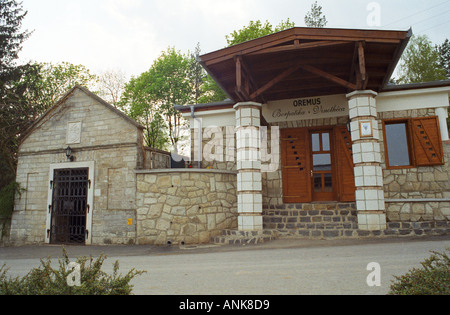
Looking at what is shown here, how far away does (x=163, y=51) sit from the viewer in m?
30.1

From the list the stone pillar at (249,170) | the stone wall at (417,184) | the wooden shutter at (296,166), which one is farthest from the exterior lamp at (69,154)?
the stone wall at (417,184)

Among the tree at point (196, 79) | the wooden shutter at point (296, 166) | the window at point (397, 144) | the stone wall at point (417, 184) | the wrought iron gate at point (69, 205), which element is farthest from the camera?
the tree at point (196, 79)

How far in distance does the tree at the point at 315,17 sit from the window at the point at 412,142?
67.1 feet

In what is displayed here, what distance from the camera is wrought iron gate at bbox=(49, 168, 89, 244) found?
33.4 feet

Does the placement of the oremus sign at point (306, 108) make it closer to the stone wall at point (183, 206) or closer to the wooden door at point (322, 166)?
the wooden door at point (322, 166)

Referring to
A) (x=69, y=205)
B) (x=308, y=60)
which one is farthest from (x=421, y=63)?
(x=69, y=205)

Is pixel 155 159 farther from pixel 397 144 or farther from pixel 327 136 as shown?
pixel 397 144

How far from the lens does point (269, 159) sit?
10.5m

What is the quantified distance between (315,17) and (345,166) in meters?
22.2

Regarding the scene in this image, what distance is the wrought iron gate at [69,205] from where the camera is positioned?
10.2 metres
